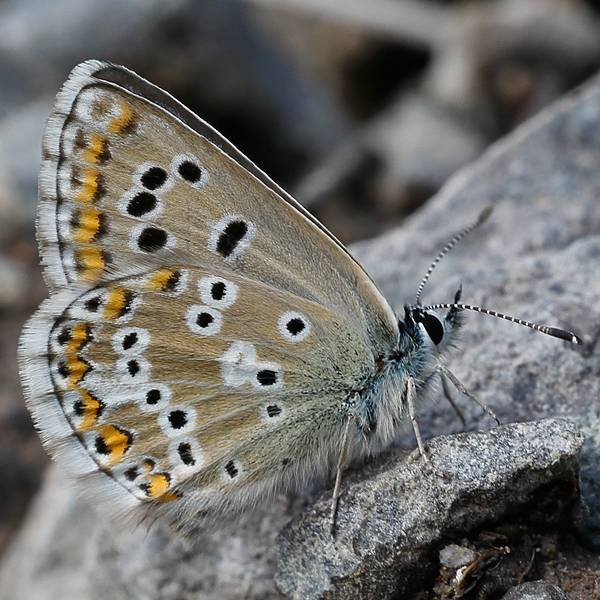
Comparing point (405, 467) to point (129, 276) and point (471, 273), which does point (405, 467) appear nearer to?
point (129, 276)

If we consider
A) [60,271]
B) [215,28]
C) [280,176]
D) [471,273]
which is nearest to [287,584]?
[60,271]

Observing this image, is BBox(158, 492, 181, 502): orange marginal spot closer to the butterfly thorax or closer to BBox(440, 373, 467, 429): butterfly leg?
the butterfly thorax

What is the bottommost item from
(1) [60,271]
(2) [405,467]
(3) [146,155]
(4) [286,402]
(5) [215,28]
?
(2) [405,467]

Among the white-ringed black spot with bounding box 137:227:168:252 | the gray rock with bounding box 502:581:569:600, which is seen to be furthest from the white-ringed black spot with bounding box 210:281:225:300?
the gray rock with bounding box 502:581:569:600

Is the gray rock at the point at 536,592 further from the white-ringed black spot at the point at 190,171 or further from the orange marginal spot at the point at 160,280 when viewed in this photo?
the white-ringed black spot at the point at 190,171

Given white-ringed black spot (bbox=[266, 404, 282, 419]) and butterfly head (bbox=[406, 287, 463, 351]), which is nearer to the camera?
white-ringed black spot (bbox=[266, 404, 282, 419])
